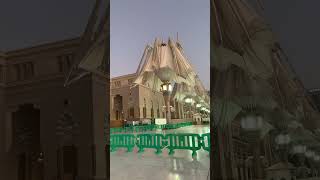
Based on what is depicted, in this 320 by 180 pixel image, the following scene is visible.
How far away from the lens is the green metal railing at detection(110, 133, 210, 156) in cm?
226

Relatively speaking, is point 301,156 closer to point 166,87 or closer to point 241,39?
point 241,39

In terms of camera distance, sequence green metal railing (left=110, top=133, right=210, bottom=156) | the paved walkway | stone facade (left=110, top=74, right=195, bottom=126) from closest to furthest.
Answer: the paved walkway, green metal railing (left=110, top=133, right=210, bottom=156), stone facade (left=110, top=74, right=195, bottom=126)

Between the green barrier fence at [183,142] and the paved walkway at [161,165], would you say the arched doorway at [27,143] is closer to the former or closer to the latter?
the paved walkway at [161,165]

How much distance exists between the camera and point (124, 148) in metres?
2.42

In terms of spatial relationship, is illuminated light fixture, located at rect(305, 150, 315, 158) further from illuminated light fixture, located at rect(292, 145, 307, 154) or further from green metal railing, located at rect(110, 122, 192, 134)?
green metal railing, located at rect(110, 122, 192, 134)

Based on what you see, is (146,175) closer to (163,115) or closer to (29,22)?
(163,115)

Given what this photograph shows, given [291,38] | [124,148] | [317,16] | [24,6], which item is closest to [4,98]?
[24,6]

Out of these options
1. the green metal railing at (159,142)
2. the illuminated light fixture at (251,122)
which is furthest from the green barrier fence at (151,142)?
the illuminated light fixture at (251,122)

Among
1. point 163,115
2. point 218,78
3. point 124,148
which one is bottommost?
point 124,148

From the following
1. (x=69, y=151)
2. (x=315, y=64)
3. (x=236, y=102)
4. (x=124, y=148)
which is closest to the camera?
(x=315, y=64)

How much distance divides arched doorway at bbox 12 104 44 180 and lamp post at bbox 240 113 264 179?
1136 mm

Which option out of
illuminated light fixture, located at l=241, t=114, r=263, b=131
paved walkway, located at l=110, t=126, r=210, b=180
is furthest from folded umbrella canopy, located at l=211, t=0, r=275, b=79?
paved walkway, located at l=110, t=126, r=210, b=180

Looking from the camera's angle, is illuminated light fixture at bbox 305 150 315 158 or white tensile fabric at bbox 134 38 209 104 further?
white tensile fabric at bbox 134 38 209 104

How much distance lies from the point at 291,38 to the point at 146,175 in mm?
1523
